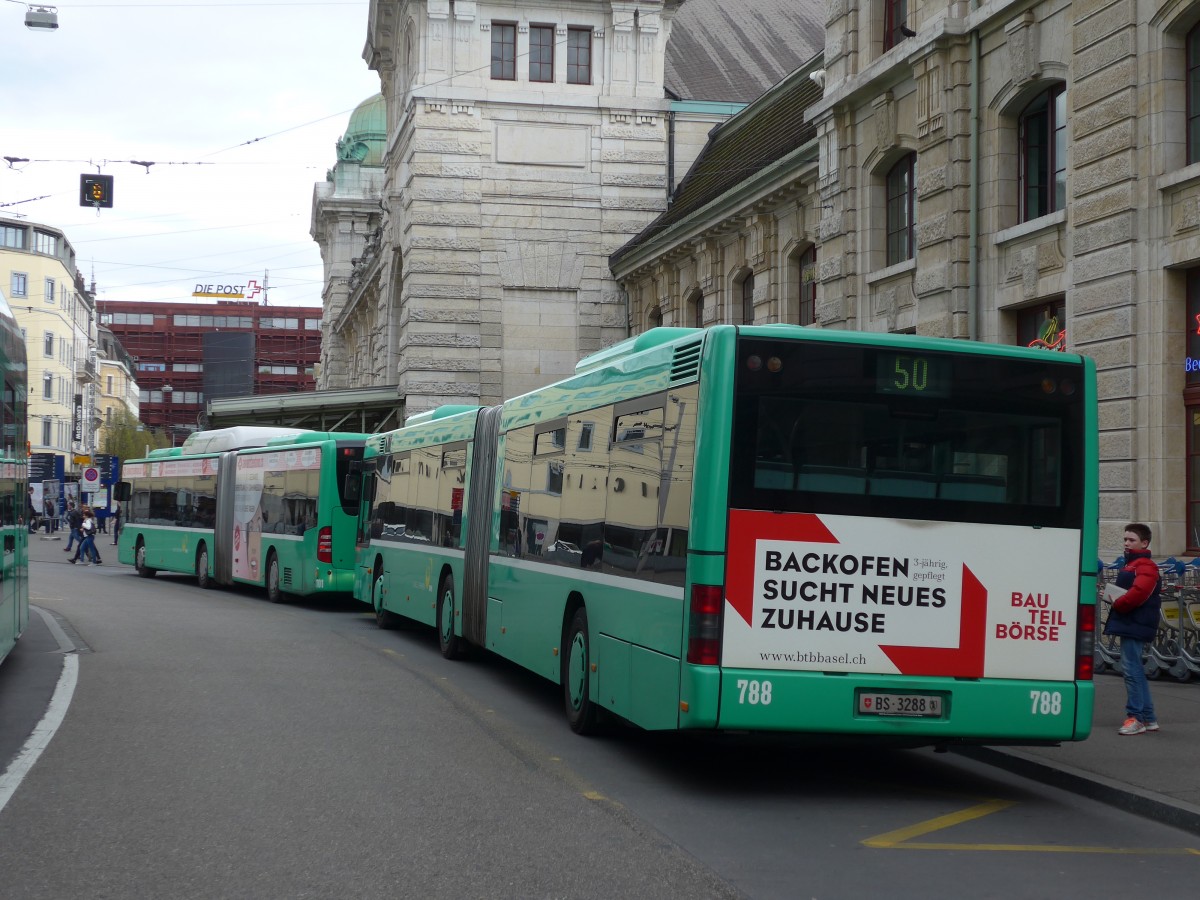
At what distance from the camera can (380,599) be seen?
21.2 m

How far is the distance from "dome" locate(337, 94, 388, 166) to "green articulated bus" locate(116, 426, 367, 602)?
43.9 m

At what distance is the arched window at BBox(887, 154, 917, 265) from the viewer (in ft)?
71.5

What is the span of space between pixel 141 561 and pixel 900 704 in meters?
29.7

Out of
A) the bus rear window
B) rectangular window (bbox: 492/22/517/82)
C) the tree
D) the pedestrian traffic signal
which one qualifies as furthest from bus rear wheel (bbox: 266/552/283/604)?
the tree

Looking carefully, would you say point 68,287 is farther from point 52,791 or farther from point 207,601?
point 52,791

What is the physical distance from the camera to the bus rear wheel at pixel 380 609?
2120 cm

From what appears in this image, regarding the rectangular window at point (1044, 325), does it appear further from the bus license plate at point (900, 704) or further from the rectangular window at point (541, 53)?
the rectangular window at point (541, 53)

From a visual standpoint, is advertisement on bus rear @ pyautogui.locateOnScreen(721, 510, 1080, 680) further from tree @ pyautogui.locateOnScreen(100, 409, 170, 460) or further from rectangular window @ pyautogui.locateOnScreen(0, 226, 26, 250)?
rectangular window @ pyautogui.locateOnScreen(0, 226, 26, 250)

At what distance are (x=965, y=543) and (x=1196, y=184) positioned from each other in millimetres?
7684

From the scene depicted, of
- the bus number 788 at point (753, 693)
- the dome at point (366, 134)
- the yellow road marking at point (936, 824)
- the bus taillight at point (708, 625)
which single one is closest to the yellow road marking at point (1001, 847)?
the yellow road marking at point (936, 824)

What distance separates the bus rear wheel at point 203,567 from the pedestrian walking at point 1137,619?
23015 mm

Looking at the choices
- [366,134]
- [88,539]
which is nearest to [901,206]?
[88,539]

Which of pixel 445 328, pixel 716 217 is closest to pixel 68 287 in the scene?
pixel 445 328

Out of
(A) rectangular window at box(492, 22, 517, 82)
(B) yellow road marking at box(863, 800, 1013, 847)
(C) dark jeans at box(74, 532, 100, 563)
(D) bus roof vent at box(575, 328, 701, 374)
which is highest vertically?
(A) rectangular window at box(492, 22, 517, 82)
